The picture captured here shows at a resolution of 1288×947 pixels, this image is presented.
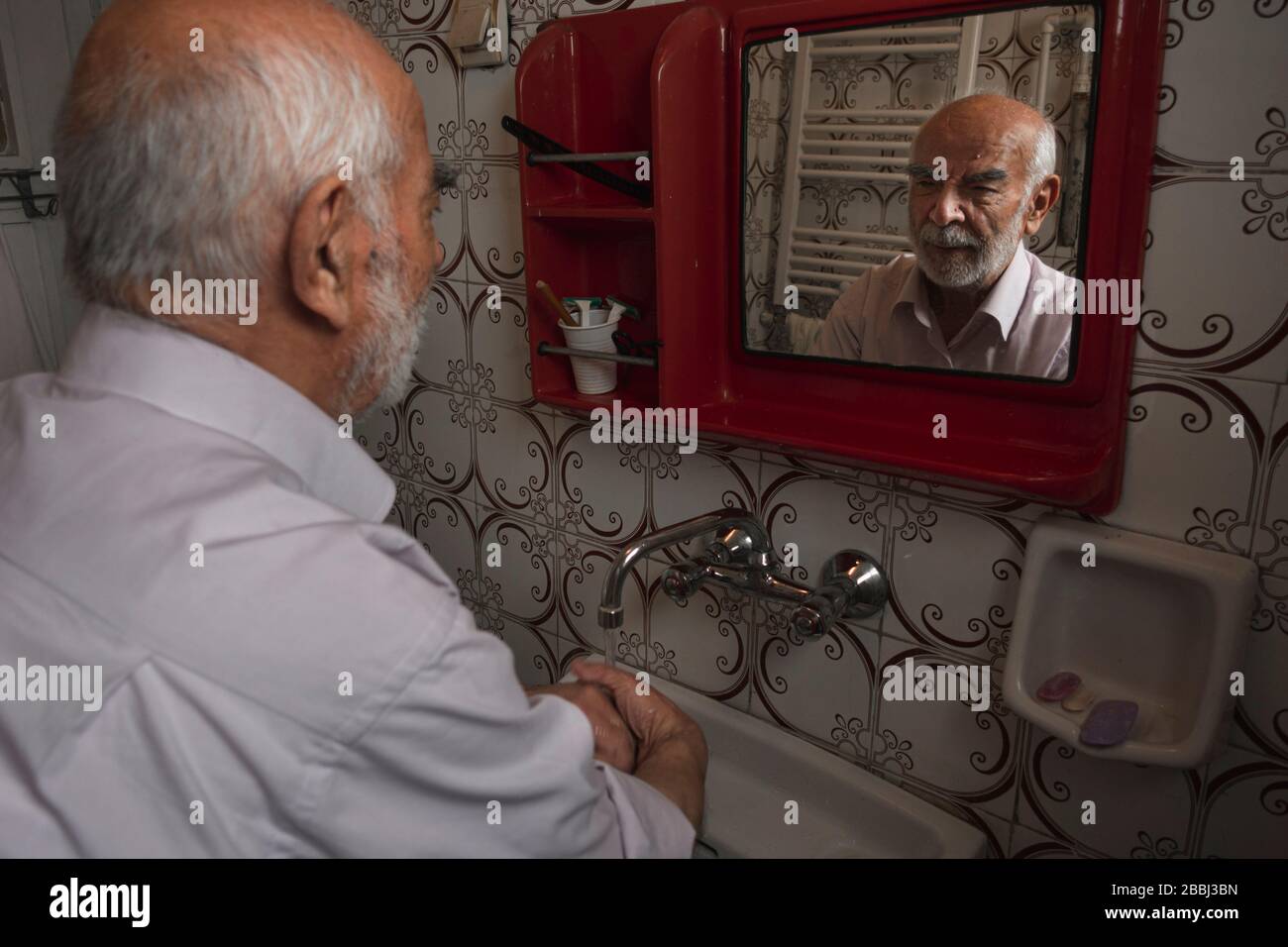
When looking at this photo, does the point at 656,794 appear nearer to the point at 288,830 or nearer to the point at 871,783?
the point at 288,830

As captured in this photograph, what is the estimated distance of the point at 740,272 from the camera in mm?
1095

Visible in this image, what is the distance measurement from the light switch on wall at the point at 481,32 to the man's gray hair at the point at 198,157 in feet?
2.11

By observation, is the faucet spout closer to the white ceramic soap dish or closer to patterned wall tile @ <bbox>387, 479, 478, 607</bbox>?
the white ceramic soap dish

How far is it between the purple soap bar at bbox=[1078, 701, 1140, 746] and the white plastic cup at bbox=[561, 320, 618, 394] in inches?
26.6

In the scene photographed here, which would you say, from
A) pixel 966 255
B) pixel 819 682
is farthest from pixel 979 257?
pixel 819 682

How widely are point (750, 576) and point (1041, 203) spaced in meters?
0.52

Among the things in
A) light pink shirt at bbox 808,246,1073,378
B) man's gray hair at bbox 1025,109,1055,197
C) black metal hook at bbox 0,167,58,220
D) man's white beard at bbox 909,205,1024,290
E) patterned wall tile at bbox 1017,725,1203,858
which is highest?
black metal hook at bbox 0,167,58,220

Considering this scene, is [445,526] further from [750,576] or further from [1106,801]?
[1106,801]

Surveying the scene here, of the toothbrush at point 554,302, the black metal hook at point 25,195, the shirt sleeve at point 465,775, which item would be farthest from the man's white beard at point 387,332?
the black metal hook at point 25,195

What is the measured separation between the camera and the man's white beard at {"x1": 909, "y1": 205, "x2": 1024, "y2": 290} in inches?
34.8

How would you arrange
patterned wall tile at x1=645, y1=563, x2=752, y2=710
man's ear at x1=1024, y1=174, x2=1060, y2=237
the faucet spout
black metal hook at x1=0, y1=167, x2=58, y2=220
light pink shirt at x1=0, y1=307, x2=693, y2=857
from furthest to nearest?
black metal hook at x1=0, y1=167, x2=58, y2=220 < patterned wall tile at x1=645, y1=563, x2=752, y2=710 < the faucet spout < man's ear at x1=1024, y1=174, x2=1060, y2=237 < light pink shirt at x1=0, y1=307, x2=693, y2=857

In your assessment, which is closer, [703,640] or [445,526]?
[703,640]

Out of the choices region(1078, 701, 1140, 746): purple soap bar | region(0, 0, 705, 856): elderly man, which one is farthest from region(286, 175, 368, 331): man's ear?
region(1078, 701, 1140, 746): purple soap bar
